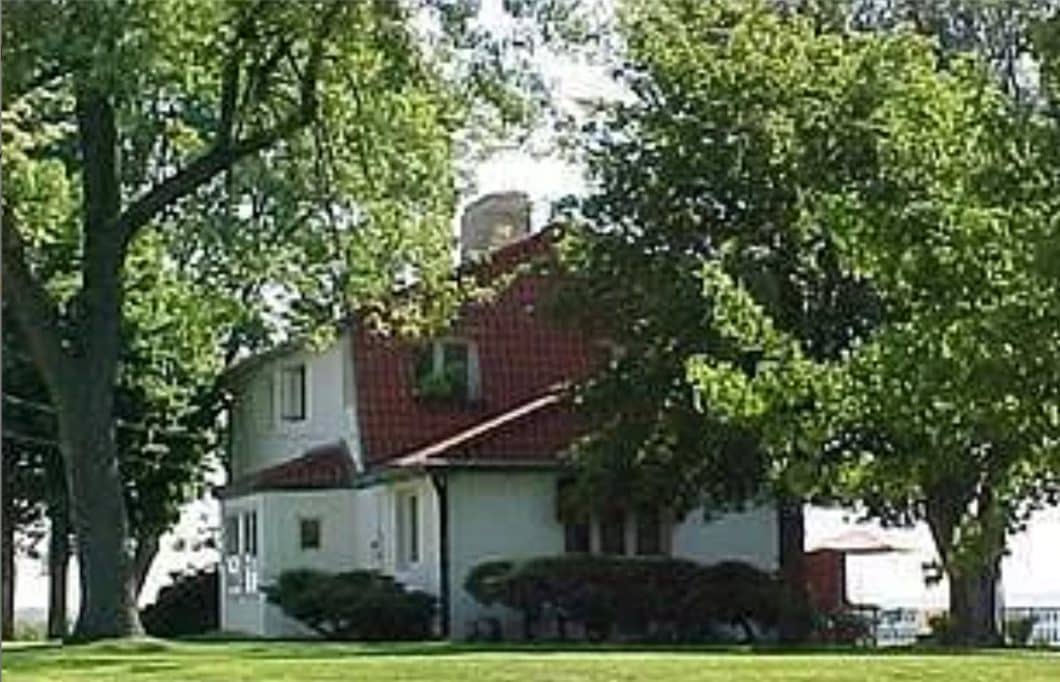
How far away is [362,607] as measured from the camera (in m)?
43.5

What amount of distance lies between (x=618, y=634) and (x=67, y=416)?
10594mm

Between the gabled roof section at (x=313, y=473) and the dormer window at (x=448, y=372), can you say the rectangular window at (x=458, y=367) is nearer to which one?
the dormer window at (x=448, y=372)

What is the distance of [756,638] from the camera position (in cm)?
4316

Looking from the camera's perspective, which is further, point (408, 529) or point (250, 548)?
point (250, 548)

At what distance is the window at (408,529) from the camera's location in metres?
46.5

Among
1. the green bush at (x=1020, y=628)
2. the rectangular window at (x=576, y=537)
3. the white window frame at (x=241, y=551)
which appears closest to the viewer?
the rectangular window at (x=576, y=537)

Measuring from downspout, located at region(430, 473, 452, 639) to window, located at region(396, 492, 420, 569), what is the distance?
1487 millimetres

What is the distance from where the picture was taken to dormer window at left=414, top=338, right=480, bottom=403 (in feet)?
159

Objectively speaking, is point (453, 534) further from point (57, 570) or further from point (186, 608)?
point (57, 570)

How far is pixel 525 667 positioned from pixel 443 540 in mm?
20715

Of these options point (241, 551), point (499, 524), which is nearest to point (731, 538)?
point (499, 524)

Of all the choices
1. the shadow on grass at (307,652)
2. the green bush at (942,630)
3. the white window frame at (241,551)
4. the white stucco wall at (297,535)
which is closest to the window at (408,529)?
the white stucco wall at (297,535)

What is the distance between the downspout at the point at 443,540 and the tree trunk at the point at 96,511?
883 centimetres

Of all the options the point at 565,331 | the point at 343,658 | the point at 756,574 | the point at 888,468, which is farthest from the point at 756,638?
the point at 888,468
